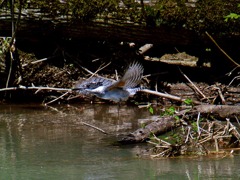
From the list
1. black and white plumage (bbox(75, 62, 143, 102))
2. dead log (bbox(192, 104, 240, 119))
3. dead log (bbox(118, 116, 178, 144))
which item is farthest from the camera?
dead log (bbox(192, 104, 240, 119))

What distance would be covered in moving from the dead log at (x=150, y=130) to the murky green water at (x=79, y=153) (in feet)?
0.37

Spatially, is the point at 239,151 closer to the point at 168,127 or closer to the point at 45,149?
the point at 168,127

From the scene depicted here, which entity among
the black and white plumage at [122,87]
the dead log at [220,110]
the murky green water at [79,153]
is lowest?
the murky green water at [79,153]

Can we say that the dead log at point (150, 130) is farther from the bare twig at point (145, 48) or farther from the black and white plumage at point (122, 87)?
the bare twig at point (145, 48)

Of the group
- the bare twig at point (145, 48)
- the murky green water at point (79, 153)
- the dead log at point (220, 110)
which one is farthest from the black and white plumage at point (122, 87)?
the bare twig at point (145, 48)

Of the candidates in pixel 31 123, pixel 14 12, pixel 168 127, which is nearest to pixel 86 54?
pixel 14 12

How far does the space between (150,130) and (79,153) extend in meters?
0.67

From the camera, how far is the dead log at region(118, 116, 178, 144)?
16.5ft

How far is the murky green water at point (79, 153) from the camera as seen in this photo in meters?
4.09

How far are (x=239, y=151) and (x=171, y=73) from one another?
255cm

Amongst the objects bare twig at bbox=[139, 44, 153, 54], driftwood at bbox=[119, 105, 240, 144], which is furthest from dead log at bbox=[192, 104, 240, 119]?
bare twig at bbox=[139, 44, 153, 54]

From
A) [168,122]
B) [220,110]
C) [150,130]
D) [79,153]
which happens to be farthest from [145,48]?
[79,153]

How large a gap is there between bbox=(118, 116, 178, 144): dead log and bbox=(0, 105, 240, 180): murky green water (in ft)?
0.37

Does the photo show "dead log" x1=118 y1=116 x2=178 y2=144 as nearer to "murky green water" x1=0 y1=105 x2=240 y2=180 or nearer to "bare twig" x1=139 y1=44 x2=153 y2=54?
"murky green water" x1=0 y1=105 x2=240 y2=180
